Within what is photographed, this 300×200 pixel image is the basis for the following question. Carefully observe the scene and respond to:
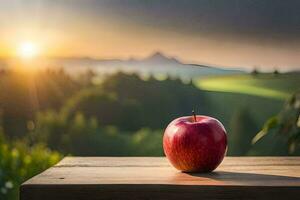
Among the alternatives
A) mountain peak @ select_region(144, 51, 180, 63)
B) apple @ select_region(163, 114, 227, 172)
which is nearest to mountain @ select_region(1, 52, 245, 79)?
mountain peak @ select_region(144, 51, 180, 63)

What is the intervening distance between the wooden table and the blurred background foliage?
6.90 ft

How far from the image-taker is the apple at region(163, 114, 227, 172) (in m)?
1.51

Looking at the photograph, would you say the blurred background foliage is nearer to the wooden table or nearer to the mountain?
the mountain

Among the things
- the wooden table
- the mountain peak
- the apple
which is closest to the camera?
the wooden table

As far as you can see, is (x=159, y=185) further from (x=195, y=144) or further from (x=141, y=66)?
(x=141, y=66)

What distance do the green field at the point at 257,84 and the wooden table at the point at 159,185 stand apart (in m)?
2.13

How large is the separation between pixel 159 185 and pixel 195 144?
0.20 m

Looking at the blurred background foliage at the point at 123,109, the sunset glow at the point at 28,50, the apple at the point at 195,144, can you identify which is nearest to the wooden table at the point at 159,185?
the apple at the point at 195,144

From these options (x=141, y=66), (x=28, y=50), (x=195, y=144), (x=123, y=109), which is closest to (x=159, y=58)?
(x=141, y=66)

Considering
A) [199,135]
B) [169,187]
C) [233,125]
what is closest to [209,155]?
[199,135]

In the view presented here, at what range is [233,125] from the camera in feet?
→ 12.0

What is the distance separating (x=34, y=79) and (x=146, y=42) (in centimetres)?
62

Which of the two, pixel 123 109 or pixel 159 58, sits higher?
pixel 159 58

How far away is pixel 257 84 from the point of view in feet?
12.1
